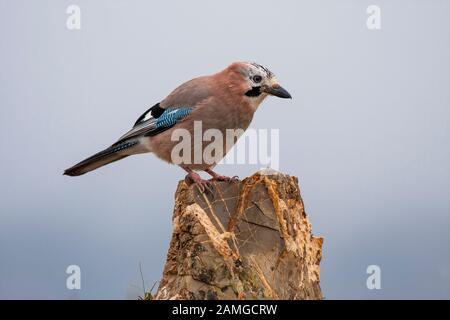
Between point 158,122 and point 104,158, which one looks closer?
point 158,122

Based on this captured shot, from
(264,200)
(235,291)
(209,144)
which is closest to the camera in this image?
(235,291)

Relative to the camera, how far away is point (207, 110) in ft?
33.9

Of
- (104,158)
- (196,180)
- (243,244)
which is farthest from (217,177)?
(104,158)

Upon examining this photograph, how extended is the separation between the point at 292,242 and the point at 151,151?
2848 millimetres

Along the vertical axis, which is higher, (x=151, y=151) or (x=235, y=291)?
(x=151, y=151)

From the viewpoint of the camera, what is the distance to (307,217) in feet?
33.1

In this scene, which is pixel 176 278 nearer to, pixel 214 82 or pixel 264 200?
pixel 264 200

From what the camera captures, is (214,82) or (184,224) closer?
(184,224)

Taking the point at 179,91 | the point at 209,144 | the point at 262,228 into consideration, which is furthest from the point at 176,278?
the point at 179,91

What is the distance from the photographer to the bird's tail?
1093 centimetres

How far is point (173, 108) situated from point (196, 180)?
1438 mm

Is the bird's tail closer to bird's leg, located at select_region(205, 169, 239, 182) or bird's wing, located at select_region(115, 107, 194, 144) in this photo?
bird's wing, located at select_region(115, 107, 194, 144)

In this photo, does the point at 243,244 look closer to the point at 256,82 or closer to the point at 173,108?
the point at 256,82

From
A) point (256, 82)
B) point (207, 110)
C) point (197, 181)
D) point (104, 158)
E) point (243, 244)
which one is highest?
point (256, 82)
